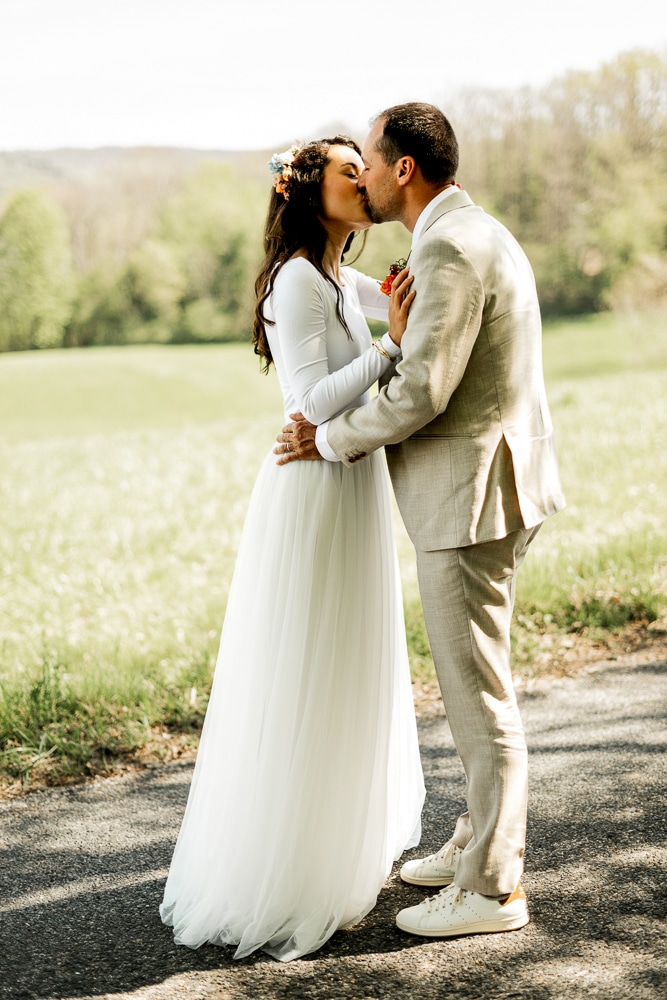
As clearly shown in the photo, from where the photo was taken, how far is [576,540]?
7570mm

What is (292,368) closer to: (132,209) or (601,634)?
(601,634)

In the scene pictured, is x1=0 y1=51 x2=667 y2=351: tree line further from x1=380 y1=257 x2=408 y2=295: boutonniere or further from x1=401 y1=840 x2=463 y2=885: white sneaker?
x1=401 y1=840 x2=463 y2=885: white sneaker

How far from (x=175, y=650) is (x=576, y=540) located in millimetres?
3722

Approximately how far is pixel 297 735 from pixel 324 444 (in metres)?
0.83

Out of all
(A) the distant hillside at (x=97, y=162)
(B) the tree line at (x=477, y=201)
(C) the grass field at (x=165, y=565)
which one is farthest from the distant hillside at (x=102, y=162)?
(C) the grass field at (x=165, y=565)

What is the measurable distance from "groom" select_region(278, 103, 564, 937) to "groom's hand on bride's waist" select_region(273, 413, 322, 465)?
138mm

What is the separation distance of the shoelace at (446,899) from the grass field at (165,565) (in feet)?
5.62

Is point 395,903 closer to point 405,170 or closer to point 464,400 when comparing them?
point 464,400

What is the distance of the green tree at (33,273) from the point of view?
24781 mm

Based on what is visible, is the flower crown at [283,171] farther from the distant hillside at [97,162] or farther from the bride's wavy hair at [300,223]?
the distant hillside at [97,162]

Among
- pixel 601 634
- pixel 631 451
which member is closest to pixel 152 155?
pixel 631 451

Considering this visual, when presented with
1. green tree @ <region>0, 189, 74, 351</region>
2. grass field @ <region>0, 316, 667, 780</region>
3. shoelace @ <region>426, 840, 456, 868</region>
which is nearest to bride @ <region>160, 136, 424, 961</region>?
shoelace @ <region>426, 840, 456, 868</region>

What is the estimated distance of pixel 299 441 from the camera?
9.27 feet

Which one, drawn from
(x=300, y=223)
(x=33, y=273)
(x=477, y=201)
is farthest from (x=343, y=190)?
(x=477, y=201)
